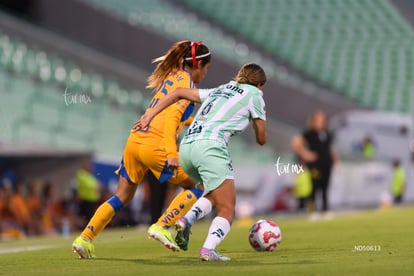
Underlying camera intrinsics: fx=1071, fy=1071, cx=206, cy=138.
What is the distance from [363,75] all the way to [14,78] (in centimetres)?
1507

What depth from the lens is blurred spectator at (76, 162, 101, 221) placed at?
65.5 feet

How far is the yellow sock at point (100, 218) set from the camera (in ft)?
30.1

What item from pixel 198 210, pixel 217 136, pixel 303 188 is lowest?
pixel 303 188

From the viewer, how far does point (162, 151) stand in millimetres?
9297

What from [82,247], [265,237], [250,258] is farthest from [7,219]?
[250,258]

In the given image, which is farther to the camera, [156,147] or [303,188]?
[303,188]

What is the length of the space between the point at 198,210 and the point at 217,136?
0.64m

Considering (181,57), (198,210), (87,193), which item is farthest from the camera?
(87,193)

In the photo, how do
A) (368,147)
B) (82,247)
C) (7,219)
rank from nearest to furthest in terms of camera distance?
(82,247)
(7,219)
(368,147)

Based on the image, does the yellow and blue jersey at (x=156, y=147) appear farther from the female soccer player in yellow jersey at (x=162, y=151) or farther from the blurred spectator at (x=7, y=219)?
the blurred spectator at (x=7, y=219)

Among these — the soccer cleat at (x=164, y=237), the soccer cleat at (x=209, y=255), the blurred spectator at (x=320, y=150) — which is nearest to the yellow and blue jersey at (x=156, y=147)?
the soccer cleat at (x=164, y=237)

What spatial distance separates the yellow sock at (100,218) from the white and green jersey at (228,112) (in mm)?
1004

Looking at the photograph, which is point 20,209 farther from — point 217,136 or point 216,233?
point 216,233

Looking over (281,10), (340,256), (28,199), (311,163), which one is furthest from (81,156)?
(281,10)
